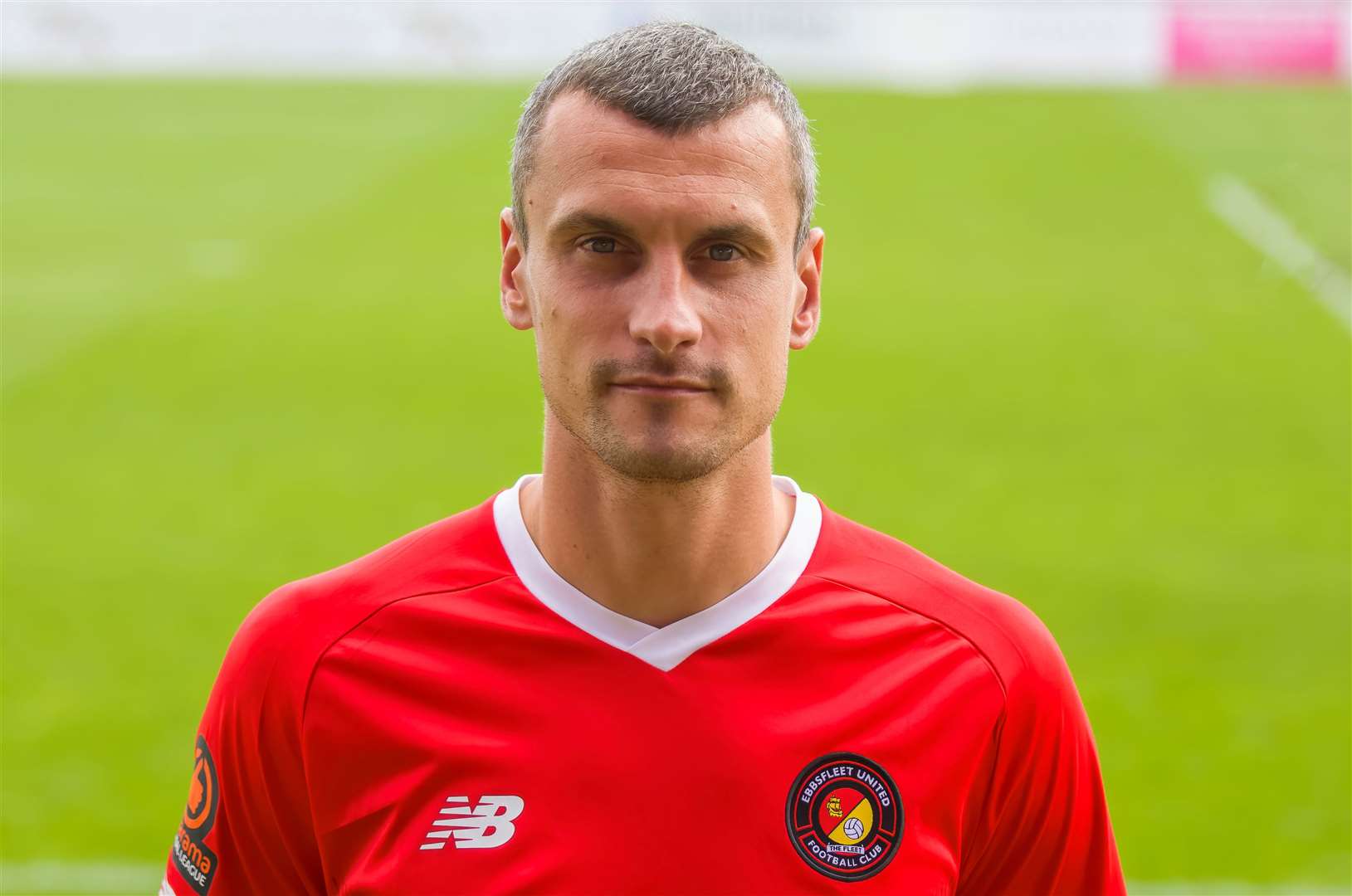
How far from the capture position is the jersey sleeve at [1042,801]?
2557 millimetres

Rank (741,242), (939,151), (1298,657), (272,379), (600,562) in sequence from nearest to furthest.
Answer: (741,242), (600,562), (1298,657), (272,379), (939,151)

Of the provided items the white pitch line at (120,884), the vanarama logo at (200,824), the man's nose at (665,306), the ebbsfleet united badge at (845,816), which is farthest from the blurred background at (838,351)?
the man's nose at (665,306)

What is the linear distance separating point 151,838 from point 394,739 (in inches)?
232

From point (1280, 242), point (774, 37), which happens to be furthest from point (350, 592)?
point (774, 37)

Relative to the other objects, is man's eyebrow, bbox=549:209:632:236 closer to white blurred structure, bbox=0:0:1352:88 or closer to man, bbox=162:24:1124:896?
man, bbox=162:24:1124:896

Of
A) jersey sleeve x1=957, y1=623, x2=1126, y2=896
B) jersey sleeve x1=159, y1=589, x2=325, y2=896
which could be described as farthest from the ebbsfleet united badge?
jersey sleeve x1=159, y1=589, x2=325, y2=896

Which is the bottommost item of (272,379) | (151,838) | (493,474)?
(151,838)

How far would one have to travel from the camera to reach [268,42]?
27.7 metres

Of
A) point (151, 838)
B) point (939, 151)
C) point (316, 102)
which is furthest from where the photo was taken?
point (316, 102)

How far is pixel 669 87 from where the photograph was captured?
2.37m

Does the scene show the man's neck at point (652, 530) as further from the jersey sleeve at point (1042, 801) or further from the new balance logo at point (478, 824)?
the jersey sleeve at point (1042, 801)

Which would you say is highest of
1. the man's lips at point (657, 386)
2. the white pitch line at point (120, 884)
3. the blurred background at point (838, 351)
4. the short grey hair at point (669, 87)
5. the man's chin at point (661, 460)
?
the blurred background at point (838, 351)

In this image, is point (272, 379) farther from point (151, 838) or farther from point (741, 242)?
point (741, 242)

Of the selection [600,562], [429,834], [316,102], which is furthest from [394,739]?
[316,102]
